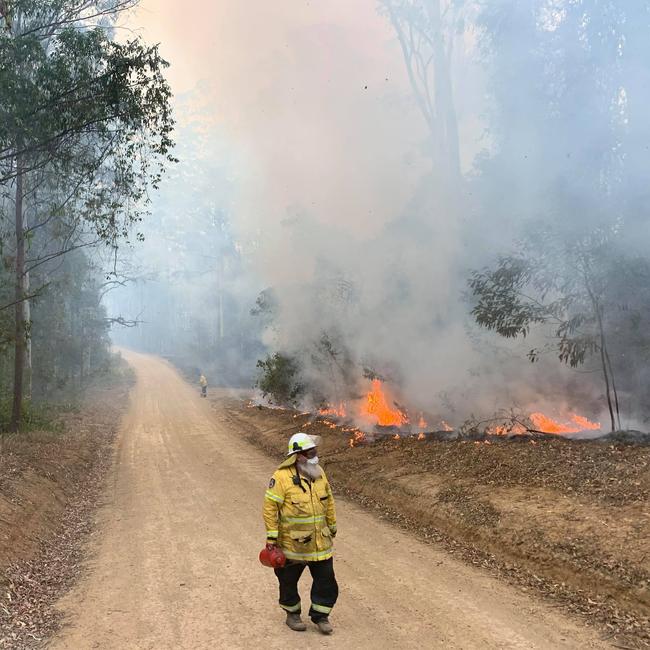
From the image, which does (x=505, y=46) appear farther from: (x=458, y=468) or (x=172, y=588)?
(x=172, y=588)

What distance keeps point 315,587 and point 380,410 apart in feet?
32.9

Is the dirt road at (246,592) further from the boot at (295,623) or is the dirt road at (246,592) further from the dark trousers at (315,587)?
the dark trousers at (315,587)

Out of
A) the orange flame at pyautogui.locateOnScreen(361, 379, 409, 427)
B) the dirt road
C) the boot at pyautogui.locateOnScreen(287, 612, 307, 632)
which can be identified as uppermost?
the orange flame at pyautogui.locateOnScreen(361, 379, 409, 427)

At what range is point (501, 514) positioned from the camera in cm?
698

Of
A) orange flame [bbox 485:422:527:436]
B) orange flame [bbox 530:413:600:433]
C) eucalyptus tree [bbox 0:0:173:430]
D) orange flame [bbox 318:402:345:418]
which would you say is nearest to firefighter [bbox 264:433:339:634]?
orange flame [bbox 485:422:527:436]

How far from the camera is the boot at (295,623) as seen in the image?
4.53 m

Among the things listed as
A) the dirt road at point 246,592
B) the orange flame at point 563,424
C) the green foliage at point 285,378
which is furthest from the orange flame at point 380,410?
the dirt road at point 246,592

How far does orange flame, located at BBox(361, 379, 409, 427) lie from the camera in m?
13.9

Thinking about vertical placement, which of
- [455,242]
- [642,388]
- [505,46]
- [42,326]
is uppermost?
[505,46]

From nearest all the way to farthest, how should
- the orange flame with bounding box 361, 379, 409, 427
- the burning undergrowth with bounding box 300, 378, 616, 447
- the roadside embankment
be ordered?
the roadside embankment, the burning undergrowth with bounding box 300, 378, 616, 447, the orange flame with bounding box 361, 379, 409, 427

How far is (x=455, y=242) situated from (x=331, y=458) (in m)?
6.25

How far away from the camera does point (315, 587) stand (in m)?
4.53

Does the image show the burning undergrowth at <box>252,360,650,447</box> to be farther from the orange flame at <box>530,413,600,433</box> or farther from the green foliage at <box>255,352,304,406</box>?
the green foliage at <box>255,352,304,406</box>

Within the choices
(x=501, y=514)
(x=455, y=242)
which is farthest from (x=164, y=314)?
(x=501, y=514)
